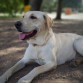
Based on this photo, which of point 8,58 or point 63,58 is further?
point 8,58

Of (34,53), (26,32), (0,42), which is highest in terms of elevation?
(26,32)

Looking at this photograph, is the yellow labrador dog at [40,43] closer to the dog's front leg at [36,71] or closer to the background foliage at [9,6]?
the dog's front leg at [36,71]

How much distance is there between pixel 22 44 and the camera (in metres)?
7.86

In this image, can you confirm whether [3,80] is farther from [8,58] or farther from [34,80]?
[8,58]

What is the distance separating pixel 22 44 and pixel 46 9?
1546 inches

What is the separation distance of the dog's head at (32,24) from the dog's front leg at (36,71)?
1.98 ft

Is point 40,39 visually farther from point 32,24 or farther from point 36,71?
point 36,71

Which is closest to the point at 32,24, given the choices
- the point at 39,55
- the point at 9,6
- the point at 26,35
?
the point at 26,35

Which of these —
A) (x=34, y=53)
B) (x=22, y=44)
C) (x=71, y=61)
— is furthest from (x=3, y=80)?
(x=22, y=44)

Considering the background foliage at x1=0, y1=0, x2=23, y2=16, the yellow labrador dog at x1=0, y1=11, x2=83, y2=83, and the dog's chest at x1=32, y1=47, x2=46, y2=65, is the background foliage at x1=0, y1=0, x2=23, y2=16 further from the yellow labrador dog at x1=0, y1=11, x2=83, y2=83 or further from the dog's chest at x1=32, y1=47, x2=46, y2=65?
the dog's chest at x1=32, y1=47, x2=46, y2=65

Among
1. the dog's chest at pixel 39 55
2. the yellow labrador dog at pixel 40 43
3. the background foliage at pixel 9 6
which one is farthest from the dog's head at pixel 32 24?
the background foliage at pixel 9 6

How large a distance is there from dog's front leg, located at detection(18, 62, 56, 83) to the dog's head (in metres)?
0.60

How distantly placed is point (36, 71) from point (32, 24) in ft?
2.87

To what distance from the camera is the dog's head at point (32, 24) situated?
5.01 m
